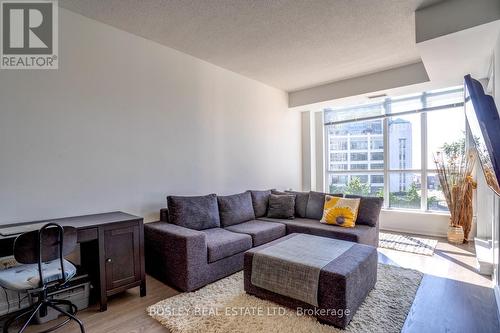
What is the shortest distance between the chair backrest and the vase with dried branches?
4773 mm

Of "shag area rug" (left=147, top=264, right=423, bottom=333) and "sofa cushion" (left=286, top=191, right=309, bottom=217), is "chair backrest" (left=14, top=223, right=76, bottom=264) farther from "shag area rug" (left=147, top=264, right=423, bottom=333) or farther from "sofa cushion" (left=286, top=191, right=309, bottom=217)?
"sofa cushion" (left=286, top=191, right=309, bottom=217)

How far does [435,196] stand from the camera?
439 centimetres

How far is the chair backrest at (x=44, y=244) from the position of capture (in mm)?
1610

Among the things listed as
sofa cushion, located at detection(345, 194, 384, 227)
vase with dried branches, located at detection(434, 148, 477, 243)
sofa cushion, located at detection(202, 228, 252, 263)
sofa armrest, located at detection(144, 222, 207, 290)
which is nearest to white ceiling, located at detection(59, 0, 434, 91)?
vase with dried branches, located at detection(434, 148, 477, 243)

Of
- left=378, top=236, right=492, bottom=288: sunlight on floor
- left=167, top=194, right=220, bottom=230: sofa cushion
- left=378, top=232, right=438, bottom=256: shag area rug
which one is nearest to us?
left=378, top=236, right=492, bottom=288: sunlight on floor

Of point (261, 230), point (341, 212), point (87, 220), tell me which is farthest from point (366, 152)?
point (87, 220)

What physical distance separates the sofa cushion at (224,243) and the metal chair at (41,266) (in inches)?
45.9

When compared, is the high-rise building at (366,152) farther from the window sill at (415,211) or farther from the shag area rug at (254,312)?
the shag area rug at (254,312)

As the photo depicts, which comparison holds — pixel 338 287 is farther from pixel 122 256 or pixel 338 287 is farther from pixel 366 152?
pixel 366 152

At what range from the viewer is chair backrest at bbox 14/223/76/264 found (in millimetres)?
1610

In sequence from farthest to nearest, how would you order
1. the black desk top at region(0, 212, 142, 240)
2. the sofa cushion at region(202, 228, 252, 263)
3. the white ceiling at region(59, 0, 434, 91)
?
the sofa cushion at region(202, 228, 252, 263)
the white ceiling at region(59, 0, 434, 91)
the black desk top at region(0, 212, 142, 240)

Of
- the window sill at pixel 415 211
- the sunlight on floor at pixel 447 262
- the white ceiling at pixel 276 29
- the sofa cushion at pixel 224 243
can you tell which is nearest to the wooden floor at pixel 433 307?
the sunlight on floor at pixel 447 262

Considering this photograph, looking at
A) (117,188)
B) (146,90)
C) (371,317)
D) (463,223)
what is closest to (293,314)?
(371,317)

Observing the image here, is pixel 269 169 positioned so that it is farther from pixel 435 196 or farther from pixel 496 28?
pixel 496 28
